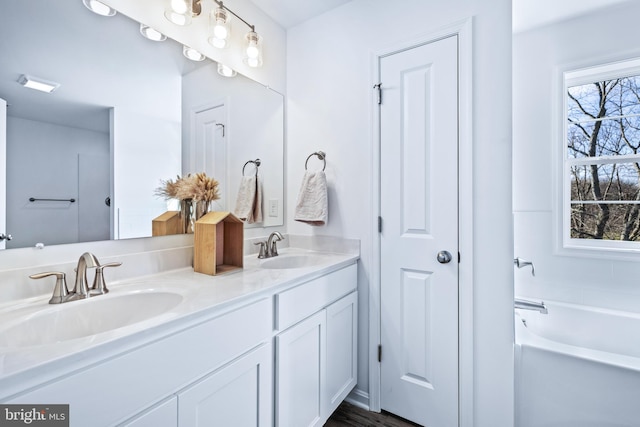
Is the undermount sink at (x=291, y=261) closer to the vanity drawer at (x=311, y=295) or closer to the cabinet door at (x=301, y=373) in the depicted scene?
the vanity drawer at (x=311, y=295)

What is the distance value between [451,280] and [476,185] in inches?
19.5

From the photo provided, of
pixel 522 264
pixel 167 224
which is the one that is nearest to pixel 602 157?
pixel 522 264

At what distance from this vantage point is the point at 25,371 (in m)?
0.55

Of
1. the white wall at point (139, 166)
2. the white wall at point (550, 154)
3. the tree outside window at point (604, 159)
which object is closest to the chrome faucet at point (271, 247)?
the white wall at point (139, 166)

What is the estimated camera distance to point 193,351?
2.83 ft

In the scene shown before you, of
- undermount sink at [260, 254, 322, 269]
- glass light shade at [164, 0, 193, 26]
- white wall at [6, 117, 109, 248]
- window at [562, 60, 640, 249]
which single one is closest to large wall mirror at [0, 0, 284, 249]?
white wall at [6, 117, 109, 248]

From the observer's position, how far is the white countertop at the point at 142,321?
0.58m

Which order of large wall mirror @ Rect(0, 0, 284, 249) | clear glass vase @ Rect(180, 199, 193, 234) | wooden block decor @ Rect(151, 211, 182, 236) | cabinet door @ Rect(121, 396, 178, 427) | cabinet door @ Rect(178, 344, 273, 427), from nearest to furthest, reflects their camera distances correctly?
1. cabinet door @ Rect(121, 396, 178, 427)
2. cabinet door @ Rect(178, 344, 273, 427)
3. large wall mirror @ Rect(0, 0, 284, 249)
4. wooden block decor @ Rect(151, 211, 182, 236)
5. clear glass vase @ Rect(180, 199, 193, 234)

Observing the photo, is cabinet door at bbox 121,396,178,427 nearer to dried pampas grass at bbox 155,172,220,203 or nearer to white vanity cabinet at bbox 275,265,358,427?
white vanity cabinet at bbox 275,265,358,427

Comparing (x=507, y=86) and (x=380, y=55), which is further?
(x=380, y=55)

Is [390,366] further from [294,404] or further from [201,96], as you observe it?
[201,96]

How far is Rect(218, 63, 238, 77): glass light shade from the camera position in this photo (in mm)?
1637

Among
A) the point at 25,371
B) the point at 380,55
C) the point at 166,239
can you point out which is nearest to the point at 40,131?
the point at 166,239

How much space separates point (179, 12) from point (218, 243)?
110 centimetres
